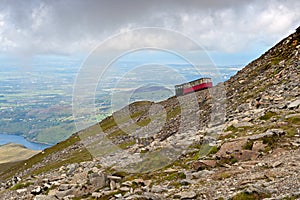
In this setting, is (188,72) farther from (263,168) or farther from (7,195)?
(7,195)

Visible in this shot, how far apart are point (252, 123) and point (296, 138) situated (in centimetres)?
654

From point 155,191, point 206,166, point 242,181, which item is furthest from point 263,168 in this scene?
point 155,191

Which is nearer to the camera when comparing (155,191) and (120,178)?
(155,191)

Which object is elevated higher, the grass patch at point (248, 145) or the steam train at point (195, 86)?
the steam train at point (195, 86)

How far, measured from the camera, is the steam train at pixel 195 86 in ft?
231

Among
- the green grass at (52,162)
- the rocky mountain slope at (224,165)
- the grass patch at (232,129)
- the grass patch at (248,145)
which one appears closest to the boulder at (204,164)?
the rocky mountain slope at (224,165)

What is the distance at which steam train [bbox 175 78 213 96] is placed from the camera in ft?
231

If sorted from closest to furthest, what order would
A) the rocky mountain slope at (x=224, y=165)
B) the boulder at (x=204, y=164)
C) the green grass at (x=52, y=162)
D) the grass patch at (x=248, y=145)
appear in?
the rocky mountain slope at (x=224, y=165) < the boulder at (x=204, y=164) < the grass patch at (x=248, y=145) < the green grass at (x=52, y=162)

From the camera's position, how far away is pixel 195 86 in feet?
235

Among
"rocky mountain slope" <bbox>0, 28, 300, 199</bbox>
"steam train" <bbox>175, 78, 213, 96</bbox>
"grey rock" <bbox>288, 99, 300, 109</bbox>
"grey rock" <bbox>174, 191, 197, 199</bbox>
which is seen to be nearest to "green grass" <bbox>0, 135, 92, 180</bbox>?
"rocky mountain slope" <bbox>0, 28, 300, 199</bbox>

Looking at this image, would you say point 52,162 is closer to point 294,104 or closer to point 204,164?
point 204,164

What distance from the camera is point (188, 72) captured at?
112 feet

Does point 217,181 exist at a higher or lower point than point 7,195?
higher

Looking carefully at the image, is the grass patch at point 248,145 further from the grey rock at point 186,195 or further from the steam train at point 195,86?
the steam train at point 195,86
